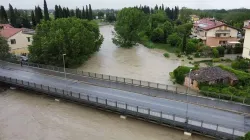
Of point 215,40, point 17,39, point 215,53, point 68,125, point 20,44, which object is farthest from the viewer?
point 215,40

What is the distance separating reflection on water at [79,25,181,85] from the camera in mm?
39062

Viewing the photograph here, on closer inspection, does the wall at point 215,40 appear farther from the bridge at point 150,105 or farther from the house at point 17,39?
the house at point 17,39

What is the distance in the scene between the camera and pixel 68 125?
2427 cm

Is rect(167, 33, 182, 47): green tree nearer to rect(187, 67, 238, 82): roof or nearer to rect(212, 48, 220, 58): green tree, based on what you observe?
rect(212, 48, 220, 58): green tree

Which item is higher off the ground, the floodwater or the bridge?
the bridge

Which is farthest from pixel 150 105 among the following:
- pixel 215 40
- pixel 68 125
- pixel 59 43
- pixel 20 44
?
pixel 215 40

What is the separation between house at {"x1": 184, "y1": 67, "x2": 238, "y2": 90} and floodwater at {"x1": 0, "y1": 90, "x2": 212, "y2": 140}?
1015 centimetres

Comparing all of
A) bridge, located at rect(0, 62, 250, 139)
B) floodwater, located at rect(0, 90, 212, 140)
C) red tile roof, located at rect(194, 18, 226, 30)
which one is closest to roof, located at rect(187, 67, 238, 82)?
bridge, located at rect(0, 62, 250, 139)

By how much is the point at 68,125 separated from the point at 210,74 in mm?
A: 19282

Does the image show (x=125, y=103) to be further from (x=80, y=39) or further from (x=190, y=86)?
(x=80, y=39)

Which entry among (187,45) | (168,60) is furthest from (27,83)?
(187,45)

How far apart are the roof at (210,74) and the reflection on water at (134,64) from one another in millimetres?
4755

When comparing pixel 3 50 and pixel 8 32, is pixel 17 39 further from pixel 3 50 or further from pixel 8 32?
pixel 3 50

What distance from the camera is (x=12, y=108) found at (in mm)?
28453
